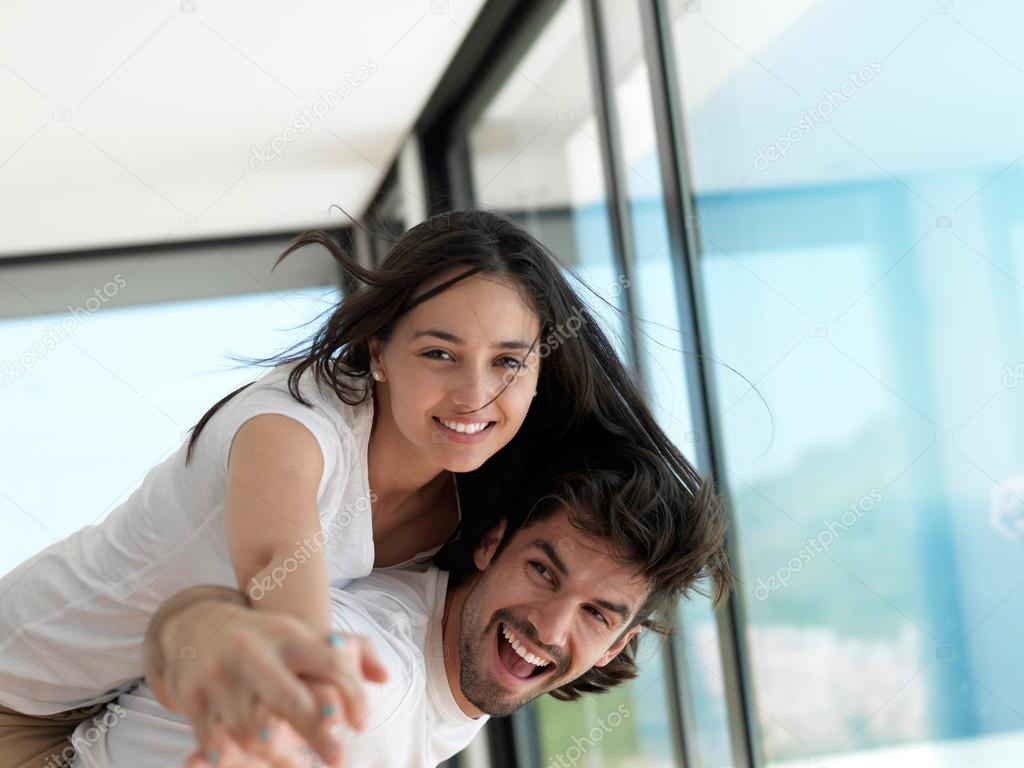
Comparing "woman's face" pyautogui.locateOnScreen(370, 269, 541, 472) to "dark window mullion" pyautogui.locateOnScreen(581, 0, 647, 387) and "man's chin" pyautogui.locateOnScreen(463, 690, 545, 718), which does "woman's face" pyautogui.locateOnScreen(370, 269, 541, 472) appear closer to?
"man's chin" pyautogui.locateOnScreen(463, 690, 545, 718)

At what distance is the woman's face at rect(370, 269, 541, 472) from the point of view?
1.26 metres

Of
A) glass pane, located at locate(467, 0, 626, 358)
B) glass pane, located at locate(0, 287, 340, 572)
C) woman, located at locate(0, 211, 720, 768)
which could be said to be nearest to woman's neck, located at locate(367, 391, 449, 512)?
woman, located at locate(0, 211, 720, 768)

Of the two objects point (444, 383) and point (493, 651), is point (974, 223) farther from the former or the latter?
point (493, 651)

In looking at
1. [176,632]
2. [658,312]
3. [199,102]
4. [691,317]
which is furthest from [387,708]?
[199,102]

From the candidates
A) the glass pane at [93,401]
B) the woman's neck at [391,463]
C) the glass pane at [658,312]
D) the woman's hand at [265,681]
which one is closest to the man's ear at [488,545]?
the woman's neck at [391,463]

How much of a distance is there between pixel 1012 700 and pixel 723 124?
1.03 meters

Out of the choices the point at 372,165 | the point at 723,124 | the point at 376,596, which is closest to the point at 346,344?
the point at 376,596

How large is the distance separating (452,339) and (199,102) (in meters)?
2.40

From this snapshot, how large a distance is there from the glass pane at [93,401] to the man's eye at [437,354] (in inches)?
142

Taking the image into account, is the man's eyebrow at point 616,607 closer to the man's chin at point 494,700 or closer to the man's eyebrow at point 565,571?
the man's eyebrow at point 565,571

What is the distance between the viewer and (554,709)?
3.26 meters

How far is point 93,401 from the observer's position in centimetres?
489

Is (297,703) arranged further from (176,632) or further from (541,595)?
(541,595)

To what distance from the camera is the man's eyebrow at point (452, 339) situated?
4.13 ft
